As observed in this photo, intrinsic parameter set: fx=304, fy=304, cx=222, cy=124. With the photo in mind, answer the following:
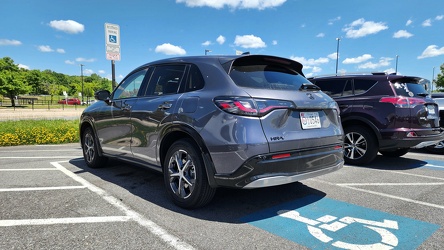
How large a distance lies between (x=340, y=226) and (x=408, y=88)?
379 centimetres

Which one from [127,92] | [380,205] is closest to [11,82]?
[127,92]

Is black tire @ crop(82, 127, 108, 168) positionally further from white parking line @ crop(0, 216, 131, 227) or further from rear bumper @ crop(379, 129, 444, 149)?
rear bumper @ crop(379, 129, 444, 149)

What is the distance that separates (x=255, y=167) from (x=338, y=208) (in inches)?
51.3

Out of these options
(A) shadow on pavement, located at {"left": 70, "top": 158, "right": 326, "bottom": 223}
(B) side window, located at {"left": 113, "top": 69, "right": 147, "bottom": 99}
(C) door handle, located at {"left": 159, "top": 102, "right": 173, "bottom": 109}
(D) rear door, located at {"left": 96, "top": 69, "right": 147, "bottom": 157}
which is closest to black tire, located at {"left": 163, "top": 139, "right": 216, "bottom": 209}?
(A) shadow on pavement, located at {"left": 70, "top": 158, "right": 326, "bottom": 223}

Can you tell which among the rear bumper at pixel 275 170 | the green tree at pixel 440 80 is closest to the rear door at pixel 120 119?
the rear bumper at pixel 275 170

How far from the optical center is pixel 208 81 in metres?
3.27

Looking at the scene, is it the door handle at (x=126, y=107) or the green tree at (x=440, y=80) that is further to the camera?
the green tree at (x=440, y=80)

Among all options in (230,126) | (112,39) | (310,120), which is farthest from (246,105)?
(112,39)

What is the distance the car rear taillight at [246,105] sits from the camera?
2.87 meters

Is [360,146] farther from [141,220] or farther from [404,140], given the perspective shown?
[141,220]

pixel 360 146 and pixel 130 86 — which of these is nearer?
pixel 130 86

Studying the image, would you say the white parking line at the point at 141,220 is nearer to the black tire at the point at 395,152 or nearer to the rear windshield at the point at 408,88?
the rear windshield at the point at 408,88

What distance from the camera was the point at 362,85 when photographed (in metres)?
5.90

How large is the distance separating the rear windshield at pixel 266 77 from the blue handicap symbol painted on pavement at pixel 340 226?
1.36 metres
